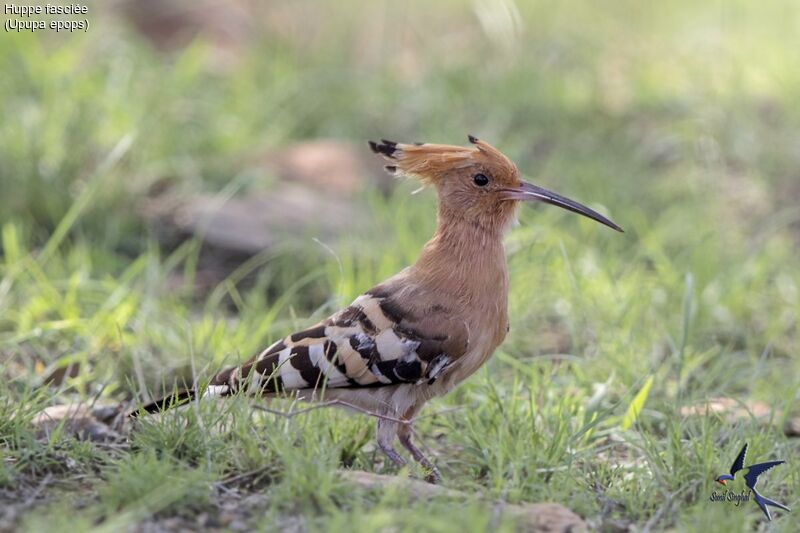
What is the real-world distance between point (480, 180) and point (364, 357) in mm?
620

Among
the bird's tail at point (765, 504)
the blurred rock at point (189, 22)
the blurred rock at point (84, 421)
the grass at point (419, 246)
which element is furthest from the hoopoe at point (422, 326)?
the blurred rock at point (189, 22)

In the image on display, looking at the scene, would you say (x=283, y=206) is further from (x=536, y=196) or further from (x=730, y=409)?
(x=730, y=409)

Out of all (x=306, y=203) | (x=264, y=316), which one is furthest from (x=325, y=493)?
(x=306, y=203)

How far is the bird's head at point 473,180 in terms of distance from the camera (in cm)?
318

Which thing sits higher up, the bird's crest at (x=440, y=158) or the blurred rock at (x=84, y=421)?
the bird's crest at (x=440, y=158)

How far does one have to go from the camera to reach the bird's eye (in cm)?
319

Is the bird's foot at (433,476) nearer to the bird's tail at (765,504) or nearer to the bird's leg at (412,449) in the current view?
the bird's leg at (412,449)

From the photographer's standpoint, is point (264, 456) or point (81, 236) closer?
point (264, 456)

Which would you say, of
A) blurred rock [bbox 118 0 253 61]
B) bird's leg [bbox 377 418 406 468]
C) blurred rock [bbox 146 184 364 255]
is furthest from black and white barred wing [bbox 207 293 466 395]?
blurred rock [bbox 118 0 253 61]

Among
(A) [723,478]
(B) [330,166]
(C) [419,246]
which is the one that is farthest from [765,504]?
(B) [330,166]

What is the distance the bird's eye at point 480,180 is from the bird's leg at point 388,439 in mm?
711

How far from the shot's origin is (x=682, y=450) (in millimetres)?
2947

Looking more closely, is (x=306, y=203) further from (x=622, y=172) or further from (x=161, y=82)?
(x=622, y=172)

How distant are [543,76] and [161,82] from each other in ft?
6.71
